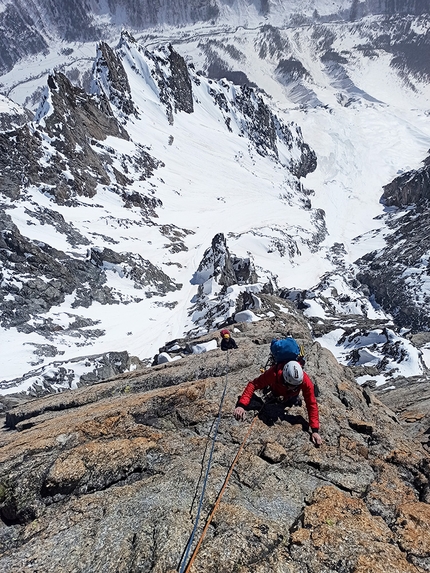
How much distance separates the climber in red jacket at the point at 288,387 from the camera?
23.5 ft

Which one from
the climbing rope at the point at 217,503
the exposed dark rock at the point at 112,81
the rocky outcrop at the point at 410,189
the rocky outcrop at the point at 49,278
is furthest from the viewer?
the exposed dark rock at the point at 112,81

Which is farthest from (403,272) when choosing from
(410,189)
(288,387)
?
(288,387)

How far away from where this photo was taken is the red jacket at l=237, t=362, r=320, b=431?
24.2 ft

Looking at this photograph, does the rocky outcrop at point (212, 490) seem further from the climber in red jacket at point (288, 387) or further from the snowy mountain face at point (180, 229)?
the snowy mountain face at point (180, 229)

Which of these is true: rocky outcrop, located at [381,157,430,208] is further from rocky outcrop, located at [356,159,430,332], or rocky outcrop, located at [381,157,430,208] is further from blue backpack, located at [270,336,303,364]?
blue backpack, located at [270,336,303,364]

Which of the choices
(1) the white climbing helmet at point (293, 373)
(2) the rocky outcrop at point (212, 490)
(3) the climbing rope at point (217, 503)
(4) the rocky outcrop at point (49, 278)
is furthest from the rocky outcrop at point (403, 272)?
(3) the climbing rope at point (217, 503)

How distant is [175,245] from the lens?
79.9 meters

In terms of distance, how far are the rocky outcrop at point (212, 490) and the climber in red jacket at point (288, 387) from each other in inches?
12.5

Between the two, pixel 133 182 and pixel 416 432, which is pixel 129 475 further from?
pixel 133 182

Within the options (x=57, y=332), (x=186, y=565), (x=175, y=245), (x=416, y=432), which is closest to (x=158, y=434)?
(x=186, y=565)

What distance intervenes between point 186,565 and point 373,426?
5449 mm

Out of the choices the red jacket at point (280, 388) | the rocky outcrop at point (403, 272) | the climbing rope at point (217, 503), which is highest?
the rocky outcrop at point (403, 272)

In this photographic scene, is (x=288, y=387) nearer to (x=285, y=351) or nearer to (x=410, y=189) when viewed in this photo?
(x=285, y=351)

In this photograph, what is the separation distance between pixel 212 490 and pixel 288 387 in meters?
2.56
